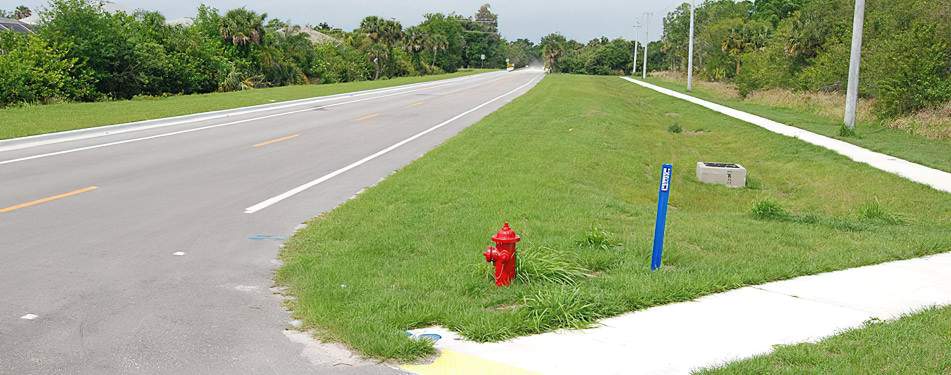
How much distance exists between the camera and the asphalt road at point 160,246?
15.2 feet

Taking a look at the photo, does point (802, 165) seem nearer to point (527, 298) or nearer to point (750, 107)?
point (527, 298)

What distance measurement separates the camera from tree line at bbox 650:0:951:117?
2447 cm

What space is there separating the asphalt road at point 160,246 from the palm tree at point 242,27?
3133 cm

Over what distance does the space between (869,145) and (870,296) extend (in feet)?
47.8

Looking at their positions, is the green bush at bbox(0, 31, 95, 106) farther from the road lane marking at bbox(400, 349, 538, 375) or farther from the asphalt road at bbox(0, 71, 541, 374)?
the road lane marking at bbox(400, 349, 538, 375)

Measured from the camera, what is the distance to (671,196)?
13.1 m

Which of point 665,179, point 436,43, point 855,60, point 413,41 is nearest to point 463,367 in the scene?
point 665,179

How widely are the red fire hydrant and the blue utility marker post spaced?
1.31 metres

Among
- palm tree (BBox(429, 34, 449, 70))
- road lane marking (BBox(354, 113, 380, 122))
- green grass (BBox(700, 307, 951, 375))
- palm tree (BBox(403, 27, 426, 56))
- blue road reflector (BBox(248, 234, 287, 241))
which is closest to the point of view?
green grass (BBox(700, 307, 951, 375))

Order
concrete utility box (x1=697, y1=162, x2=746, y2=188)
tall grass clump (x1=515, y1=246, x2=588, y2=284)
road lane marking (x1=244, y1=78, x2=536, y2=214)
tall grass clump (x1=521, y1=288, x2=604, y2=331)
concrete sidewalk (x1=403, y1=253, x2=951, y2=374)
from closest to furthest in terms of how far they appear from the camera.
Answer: concrete sidewalk (x1=403, y1=253, x2=951, y2=374)
tall grass clump (x1=521, y1=288, x2=604, y2=331)
tall grass clump (x1=515, y1=246, x2=588, y2=284)
road lane marking (x1=244, y1=78, x2=536, y2=214)
concrete utility box (x1=697, y1=162, x2=746, y2=188)

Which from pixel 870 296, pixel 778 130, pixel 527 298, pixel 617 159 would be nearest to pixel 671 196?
pixel 617 159

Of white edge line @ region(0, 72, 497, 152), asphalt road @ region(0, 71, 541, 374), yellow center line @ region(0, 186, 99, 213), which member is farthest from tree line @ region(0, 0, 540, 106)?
yellow center line @ region(0, 186, 99, 213)

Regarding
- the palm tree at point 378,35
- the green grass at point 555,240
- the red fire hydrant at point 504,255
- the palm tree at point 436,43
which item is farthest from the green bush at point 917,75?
the palm tree at point 436,43

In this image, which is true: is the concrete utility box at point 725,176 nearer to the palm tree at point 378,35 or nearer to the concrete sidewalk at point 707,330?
the concrete sidewalk at point 707,330
